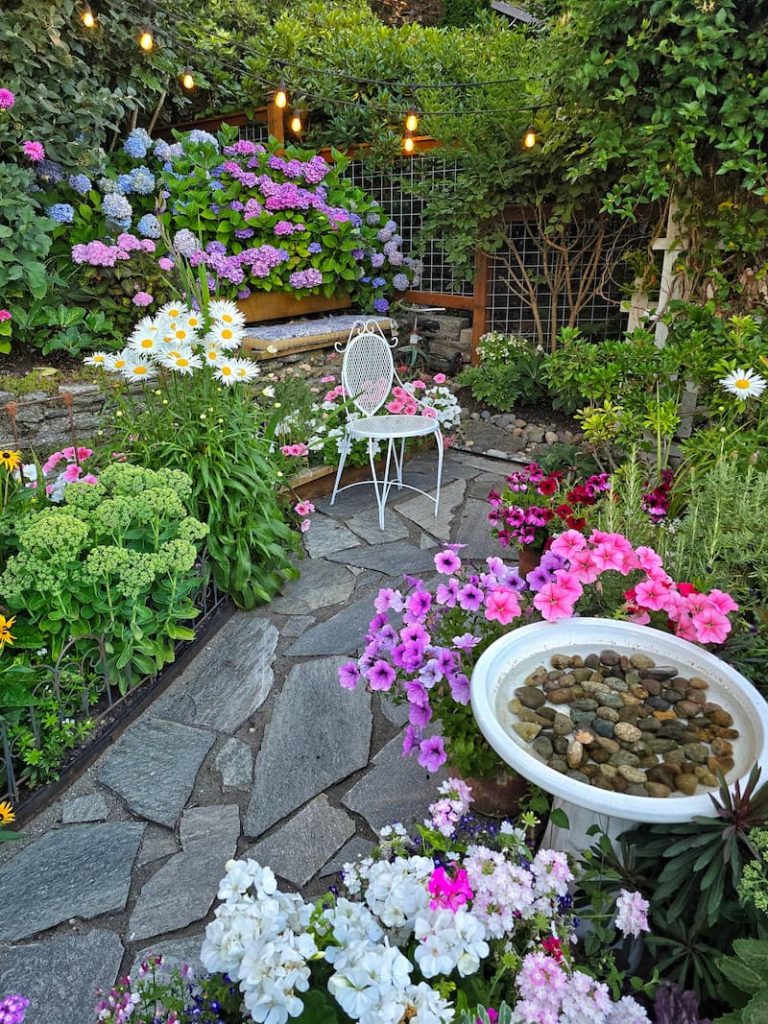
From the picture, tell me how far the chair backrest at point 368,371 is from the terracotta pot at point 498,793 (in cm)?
240

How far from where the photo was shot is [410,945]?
92cm

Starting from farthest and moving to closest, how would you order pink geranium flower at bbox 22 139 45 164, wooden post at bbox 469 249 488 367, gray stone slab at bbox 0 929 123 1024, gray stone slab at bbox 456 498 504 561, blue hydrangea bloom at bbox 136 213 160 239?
wooden post at bbox 469 249 488 367, blue hydrangea bloom at bbox 136 213 160 239, pink geranium flower at bbox 22 139 45 164, gray stone slab at bbox 456 498 504 561, gray stone slab at bbox 0 929 123 1024

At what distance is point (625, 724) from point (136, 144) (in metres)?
4.66

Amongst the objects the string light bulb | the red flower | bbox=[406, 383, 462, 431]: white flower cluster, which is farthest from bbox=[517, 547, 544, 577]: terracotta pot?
the string light bulb

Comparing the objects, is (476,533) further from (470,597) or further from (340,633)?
(470,597)

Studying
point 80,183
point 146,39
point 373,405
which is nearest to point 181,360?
point 373,405

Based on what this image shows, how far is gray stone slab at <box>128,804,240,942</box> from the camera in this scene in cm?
148

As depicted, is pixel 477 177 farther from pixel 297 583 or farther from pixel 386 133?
pixel 297 583

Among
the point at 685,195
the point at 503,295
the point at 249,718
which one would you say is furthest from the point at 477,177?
the point at 249,718

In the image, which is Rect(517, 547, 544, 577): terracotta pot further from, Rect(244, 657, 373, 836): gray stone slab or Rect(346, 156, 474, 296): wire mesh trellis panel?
Rect(346, 156, 474, 296): wire mesh trellis panel

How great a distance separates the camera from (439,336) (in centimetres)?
552

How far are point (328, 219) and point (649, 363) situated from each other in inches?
107

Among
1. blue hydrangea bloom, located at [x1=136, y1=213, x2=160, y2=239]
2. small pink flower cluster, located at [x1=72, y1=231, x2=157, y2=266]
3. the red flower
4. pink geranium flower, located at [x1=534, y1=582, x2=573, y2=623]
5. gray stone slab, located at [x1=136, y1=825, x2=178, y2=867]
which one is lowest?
gray stone slab, located at [x1=136, y1=825, x2=178, y2=867]

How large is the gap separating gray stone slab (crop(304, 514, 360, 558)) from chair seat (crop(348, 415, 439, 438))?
18.1 inches
